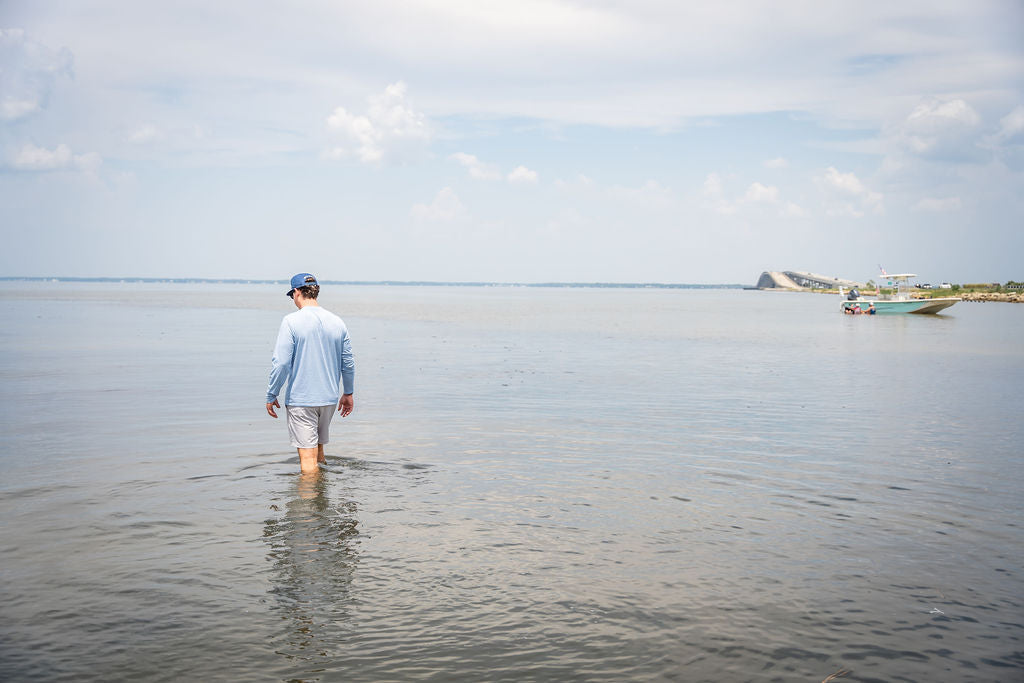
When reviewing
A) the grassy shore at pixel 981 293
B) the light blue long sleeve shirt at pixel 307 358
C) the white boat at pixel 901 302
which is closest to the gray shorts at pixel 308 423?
the light blue long sleeve shirt at pixel 307 358

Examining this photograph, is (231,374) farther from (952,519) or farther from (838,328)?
(838,328)

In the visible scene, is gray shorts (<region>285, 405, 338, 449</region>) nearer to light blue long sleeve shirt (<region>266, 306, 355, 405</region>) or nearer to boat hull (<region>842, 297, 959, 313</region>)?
light blue long sleeve shirt (<region>266, 306, 355, 405</region>)

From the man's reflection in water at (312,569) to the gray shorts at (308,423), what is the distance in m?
0.65

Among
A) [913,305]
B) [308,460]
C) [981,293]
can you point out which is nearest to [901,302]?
[913,305]

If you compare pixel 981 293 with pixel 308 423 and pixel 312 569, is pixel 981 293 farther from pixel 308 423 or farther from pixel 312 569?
pixel 312 569

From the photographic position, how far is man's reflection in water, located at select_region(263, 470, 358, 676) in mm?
6164

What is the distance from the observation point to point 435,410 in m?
18.6

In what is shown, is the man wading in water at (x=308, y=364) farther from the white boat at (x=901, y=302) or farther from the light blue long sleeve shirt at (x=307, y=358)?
the white boat at (x=901, y=302)

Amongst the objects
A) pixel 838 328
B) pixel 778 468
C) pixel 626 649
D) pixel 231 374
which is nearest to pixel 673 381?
pixel 778 468

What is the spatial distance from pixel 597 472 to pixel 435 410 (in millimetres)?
6963

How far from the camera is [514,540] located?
8781mm

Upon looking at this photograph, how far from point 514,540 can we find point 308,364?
11.9ft

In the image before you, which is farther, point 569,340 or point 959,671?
point 569,340

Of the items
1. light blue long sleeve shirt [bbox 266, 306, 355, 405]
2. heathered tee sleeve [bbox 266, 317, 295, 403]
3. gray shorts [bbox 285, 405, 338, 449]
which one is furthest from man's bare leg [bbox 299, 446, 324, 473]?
heathered tee sleeve [bbox 266, 317, 295, 403]
